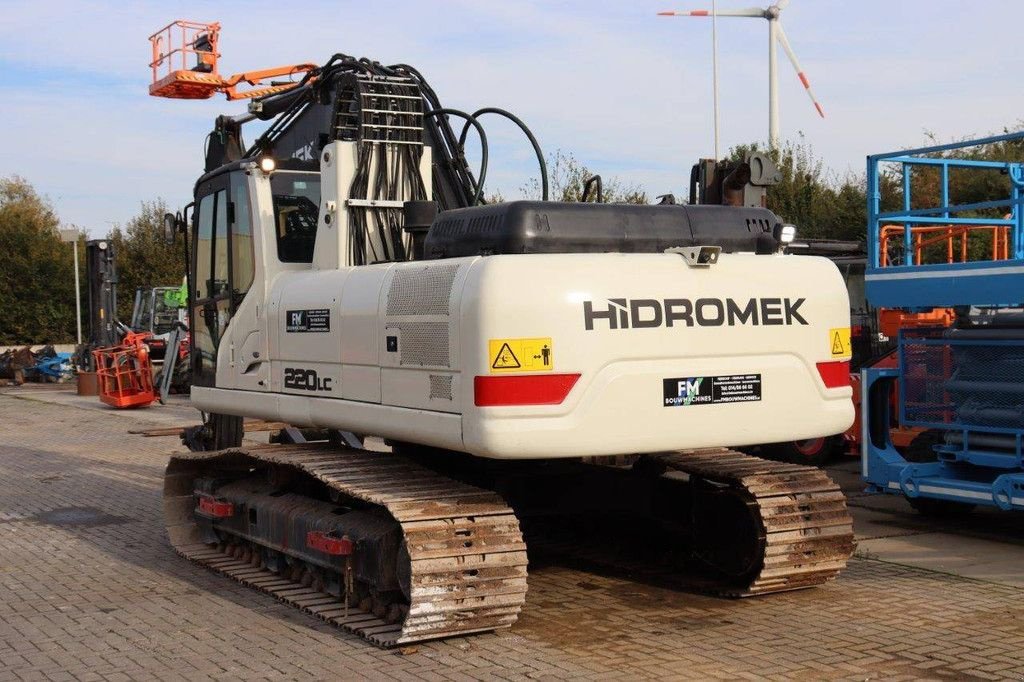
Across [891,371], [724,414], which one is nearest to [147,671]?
[724,414]

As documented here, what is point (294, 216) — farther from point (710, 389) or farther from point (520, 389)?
point (710, 389)

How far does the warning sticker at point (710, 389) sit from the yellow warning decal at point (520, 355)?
0.71 m

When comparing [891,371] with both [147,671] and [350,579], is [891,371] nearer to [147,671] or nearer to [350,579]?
[350,579]

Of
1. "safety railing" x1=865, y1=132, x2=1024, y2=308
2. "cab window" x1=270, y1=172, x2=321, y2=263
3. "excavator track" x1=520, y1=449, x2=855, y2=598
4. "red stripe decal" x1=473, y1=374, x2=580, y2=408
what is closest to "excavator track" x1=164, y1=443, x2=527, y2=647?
"red stripe decal" x1=473, y1=374, x2=580, y2=408

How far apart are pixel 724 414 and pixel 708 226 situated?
46.2 inches

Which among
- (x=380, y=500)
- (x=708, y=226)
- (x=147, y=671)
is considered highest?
(x=708, y=226)

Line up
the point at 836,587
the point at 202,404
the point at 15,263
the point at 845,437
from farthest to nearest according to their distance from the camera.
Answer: the point at 15,263, the point at 845,437, the point at 202,404, the point at 836,587

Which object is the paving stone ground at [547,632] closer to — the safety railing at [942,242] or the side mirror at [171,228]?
the side mirror at [171,228]

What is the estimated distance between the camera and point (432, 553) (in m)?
6.48

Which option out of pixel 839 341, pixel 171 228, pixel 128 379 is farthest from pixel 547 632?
pixel 128 379

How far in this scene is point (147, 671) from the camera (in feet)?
20.9

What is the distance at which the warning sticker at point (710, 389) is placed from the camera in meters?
6.75

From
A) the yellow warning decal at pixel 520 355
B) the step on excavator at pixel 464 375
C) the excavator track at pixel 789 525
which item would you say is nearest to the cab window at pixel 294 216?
the step on excavator at pixel 464 375

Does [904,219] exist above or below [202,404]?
above
